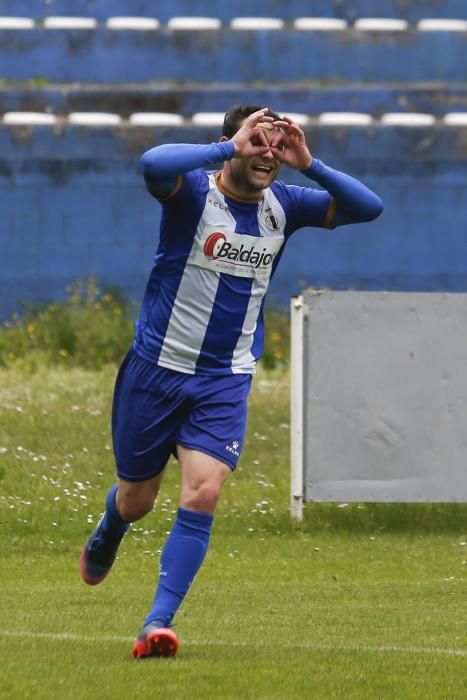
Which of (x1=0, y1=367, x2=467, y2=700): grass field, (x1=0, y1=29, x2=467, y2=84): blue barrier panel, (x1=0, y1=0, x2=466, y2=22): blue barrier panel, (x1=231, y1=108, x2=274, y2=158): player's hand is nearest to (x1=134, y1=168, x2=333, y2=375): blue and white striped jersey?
(x1=231, y1=108, x2=274, y2=158): player's hand

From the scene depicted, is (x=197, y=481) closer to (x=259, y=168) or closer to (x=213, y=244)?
(x=213, y=244)

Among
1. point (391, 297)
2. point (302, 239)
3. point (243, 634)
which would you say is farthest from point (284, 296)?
point (243, 634)

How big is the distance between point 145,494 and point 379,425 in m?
4.64

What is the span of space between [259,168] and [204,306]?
1.96 feet

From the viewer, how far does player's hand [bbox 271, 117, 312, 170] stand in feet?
22.2

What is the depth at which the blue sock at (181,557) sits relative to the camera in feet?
22.0

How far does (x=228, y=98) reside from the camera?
24188 mm

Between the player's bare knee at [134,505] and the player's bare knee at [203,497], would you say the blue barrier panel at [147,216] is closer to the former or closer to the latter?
the player's bare knee at [134,505]

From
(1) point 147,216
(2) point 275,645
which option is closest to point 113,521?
(2) point 275,645

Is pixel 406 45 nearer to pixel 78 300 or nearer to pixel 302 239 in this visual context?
pixel 302 239

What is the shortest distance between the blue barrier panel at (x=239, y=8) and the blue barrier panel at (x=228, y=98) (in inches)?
119

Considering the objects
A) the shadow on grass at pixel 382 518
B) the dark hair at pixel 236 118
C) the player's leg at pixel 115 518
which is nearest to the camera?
the dark hair at pixel 236 118

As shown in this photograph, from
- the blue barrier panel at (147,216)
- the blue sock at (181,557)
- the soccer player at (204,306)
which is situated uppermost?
the soccer player at (204,306)

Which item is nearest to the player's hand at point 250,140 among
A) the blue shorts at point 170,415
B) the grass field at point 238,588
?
the blue shorts at point 170,415
